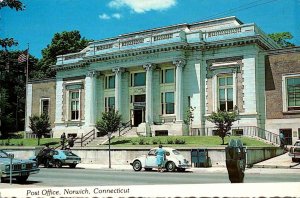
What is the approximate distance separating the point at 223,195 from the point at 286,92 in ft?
92.0

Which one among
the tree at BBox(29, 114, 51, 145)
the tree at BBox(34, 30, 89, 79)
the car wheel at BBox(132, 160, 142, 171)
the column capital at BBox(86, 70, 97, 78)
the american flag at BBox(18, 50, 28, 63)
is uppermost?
the column capital at BBox(86, 70, 97, 78)

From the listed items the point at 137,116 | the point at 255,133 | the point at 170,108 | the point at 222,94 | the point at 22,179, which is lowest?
the point at 22,179

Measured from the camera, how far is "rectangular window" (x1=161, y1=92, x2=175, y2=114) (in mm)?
36125

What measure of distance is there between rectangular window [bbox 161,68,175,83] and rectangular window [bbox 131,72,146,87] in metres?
1.71

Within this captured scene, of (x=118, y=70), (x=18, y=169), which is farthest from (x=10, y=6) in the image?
(x=118, y=70)

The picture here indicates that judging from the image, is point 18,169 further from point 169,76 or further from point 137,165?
point 169,76

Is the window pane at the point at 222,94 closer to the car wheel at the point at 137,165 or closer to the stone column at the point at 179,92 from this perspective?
the stone column at the point at 179,92

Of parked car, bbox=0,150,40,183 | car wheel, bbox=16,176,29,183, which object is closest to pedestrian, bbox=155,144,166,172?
parked car, bbox=0,150,40,183

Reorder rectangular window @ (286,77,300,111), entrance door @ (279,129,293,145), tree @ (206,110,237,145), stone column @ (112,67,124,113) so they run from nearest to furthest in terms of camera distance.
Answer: tree @ (206,110,237,145) < entrance door @ (279,129,293,145) < rectangular window @ (286,77,300,111) < stone column @ (112,67,124,113)

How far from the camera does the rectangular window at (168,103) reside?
1422 inches

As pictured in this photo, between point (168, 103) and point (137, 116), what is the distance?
3.31 meters

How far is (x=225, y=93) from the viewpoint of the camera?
33406mm

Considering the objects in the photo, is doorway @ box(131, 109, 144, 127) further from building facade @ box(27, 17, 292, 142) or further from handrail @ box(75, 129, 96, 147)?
handrail @ box(75, 129, 96, 147)

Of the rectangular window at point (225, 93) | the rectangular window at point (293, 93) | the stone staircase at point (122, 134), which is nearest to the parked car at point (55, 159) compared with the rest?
the stone staircase at point (122, 134)
